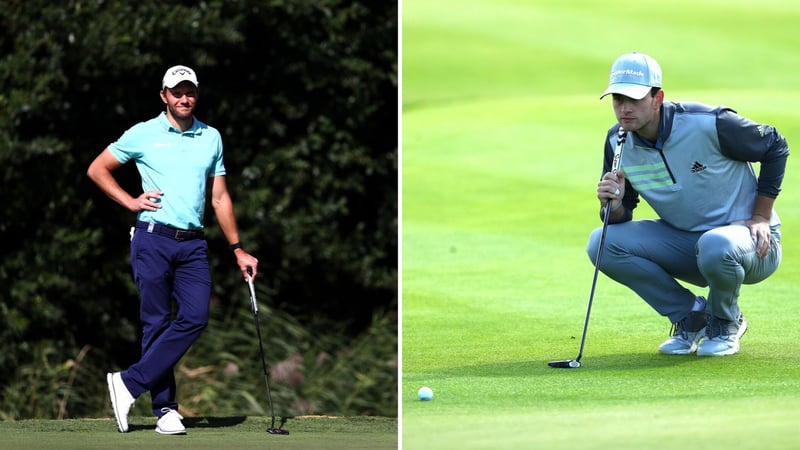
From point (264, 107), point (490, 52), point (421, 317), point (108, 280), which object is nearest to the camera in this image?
point (421, 317)

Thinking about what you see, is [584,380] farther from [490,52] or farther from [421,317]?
[490,52]

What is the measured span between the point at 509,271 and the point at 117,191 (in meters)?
4.66

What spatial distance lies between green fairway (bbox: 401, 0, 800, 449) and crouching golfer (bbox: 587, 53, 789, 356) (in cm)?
27

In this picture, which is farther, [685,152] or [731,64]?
[731,64]

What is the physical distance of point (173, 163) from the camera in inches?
245

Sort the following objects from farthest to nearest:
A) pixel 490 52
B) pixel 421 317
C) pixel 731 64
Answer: pixel 490 52 < pixel 731 64 < pixel 421 317

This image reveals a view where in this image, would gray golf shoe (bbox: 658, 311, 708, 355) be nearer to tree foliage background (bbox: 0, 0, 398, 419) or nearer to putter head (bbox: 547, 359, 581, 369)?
putter head (bbox: 547, 359, 581, 369)

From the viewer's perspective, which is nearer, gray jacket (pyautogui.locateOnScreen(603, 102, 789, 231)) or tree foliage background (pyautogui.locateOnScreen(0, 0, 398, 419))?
gray jacket (pyautogui.locateOnScreen(603, 102, 789, 231))

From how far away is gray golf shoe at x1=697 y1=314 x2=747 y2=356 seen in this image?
6.74 meters

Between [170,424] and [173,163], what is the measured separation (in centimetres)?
115

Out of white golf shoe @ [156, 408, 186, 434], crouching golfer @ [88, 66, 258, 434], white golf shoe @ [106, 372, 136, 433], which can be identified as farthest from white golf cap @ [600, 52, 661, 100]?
white golf shoe @ [106, 372, 136, 433]

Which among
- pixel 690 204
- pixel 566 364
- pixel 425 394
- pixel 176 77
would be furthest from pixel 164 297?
pixel 690 204

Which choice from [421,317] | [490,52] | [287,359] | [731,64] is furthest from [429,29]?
[421,317]

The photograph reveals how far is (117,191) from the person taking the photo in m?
6.25
